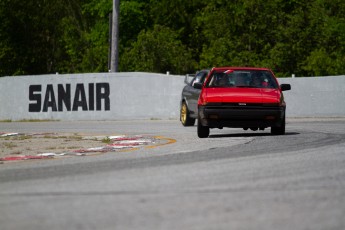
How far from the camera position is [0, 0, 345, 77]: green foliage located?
1997 inches

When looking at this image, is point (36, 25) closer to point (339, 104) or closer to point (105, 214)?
point (339, 104)

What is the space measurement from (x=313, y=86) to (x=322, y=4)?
26.3 metres

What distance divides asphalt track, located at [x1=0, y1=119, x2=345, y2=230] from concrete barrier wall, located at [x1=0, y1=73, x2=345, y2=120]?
49.7 feet

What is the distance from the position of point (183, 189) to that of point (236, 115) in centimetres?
919

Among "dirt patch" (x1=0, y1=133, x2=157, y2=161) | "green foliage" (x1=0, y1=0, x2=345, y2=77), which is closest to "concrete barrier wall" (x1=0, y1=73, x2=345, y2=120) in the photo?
"dirt patch" (x1=0, y1=133, x2=157, y2=161)

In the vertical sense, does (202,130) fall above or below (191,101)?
below

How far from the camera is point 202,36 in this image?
213ft

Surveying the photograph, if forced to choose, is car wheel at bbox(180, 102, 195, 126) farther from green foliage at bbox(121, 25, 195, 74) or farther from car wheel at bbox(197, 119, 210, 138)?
green foliage at bbox(121, 25, 195, 74)

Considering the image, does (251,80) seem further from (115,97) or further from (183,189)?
(115,97)

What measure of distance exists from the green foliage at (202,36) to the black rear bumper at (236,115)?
28.4 m

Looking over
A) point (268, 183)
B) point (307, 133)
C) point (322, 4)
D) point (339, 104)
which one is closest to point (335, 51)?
point (322, 4)

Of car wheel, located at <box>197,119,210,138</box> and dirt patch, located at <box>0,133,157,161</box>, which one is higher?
car wheel, located at <box>197,119,210,138</box>

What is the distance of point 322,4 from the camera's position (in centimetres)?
5678

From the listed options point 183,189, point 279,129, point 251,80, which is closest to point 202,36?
point 251,80
